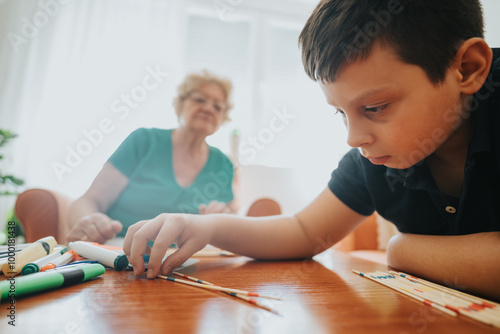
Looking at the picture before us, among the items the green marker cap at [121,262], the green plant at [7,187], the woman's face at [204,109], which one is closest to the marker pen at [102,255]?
the green marker cap at [121,262]

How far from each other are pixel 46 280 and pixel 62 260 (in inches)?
5.4

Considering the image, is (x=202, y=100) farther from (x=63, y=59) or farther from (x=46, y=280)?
(x=63, y=59)

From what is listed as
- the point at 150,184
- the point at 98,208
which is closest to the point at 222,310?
the point at 98,208

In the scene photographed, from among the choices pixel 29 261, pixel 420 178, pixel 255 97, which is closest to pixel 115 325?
pixel 29 261

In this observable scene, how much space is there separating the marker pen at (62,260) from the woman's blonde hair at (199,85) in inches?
33.2

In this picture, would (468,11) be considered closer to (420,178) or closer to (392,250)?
(420,178)

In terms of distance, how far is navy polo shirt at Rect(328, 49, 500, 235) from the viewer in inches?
16.4

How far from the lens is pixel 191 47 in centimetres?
248

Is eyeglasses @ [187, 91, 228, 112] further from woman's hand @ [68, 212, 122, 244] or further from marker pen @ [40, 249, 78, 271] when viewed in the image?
marker pen @ [40, 249, 78, 271]

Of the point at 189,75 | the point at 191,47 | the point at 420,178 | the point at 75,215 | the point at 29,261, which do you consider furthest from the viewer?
the point at 191,47

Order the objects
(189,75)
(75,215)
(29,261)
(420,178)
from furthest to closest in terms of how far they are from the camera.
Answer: (189,75) < (75,215) < (420,178) < (29,261)

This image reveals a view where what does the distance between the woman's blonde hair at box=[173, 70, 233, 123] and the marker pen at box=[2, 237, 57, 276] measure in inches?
34.0

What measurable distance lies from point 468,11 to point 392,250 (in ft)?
1.18

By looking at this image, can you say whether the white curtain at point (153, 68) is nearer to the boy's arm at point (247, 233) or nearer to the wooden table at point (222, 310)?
the boy's arm at point (247, 233)
